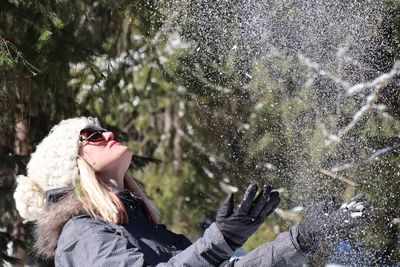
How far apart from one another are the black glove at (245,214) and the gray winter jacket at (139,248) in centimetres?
3

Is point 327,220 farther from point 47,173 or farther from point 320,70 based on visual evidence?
point 320,70

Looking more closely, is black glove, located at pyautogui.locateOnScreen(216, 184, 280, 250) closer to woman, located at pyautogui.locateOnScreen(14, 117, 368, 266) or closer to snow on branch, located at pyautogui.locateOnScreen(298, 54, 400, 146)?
woman, located at pyautogui.locateOnScreen(14, 117, 368, 266)

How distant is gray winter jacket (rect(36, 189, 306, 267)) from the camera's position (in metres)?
2.13

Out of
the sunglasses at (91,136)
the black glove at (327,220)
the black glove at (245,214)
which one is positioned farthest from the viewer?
the sunglasses at (91,136)

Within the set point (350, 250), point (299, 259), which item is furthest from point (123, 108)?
point (299, 259)

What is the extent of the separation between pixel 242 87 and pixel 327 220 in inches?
123

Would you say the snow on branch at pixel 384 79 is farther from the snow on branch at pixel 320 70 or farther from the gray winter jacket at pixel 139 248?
the gray winter jacket at pixel 139 248

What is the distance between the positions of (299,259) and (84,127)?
3.14 feet

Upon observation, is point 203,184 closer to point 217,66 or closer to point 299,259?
point 217,66

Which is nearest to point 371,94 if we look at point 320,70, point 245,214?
point 320,70

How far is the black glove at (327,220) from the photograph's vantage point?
2217mm

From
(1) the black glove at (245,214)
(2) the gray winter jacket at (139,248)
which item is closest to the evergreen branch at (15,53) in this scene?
(2) the gray winter jacket at (139,248)

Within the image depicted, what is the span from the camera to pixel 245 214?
207 centimetres

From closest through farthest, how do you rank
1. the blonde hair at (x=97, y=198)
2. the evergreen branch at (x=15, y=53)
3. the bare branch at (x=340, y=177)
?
the blonde hair at (x=97, y=198)
the evergreen branch at (x=15, y=53)
the bare branch at (x=340, y=177)
